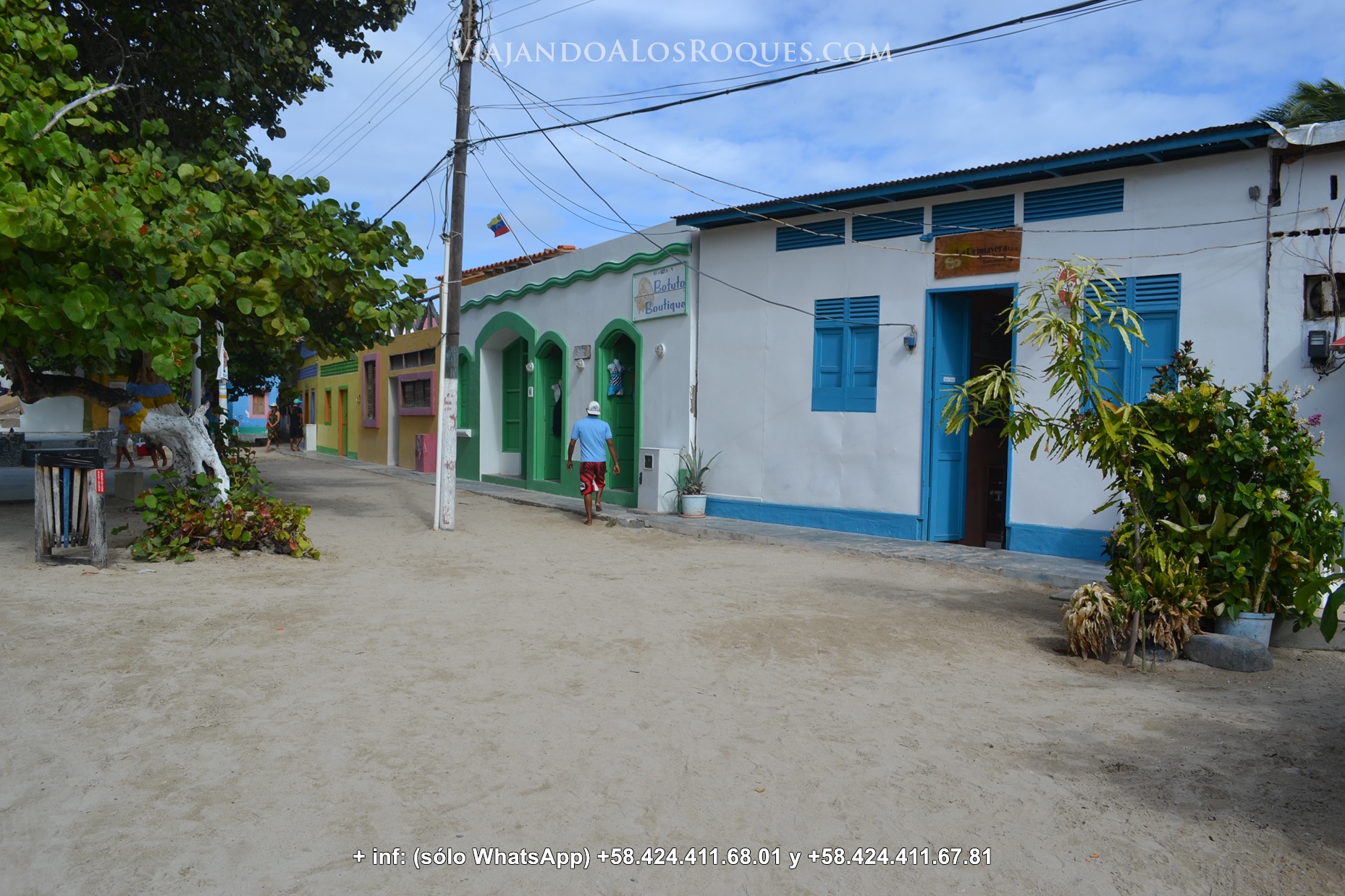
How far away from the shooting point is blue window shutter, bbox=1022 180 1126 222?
9578mm

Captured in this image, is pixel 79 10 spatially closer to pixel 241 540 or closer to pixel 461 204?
pixel 461 204

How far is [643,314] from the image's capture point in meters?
14.6

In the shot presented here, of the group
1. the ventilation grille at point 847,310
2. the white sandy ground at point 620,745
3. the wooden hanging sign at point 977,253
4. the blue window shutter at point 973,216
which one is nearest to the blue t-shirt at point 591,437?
the ventilation grille at point 847,310

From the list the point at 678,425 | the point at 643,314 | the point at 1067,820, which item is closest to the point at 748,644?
the point at 1067,820

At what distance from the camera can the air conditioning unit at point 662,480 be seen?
13656 mm

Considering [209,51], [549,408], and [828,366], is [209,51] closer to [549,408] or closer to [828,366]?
[828,366]

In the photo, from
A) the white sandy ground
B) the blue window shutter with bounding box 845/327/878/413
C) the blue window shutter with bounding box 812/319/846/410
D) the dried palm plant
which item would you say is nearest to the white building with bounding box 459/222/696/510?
the blue window shutter with bounding box 812/319/846/410

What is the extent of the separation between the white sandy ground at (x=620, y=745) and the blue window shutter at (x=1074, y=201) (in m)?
4.50

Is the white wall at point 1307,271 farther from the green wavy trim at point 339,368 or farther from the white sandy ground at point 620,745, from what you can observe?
the green wavy trim at point 339,368

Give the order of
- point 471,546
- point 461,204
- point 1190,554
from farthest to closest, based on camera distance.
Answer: point 461,204 → point 471,546 → point 1190,554

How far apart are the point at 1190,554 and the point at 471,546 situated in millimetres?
7237

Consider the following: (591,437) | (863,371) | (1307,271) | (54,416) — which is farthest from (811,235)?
(54,416)

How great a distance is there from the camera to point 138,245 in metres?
6.96

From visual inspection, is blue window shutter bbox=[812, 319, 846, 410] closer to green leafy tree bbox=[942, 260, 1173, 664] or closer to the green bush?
green leafy tree bbox=[942, 260, 1173, 664]
